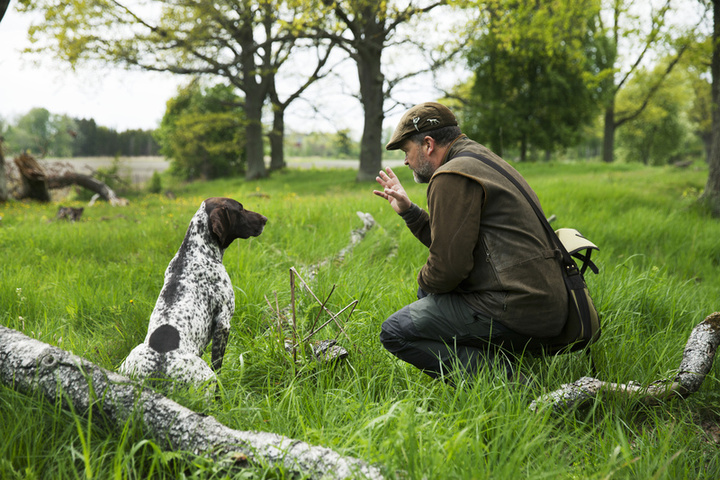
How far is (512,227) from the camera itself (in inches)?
97.3

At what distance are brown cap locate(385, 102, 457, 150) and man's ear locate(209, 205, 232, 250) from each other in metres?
1.40

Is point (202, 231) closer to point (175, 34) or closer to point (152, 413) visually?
point (152, 413)

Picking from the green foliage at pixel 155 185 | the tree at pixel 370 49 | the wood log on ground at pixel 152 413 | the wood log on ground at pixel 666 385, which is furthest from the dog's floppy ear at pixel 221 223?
the green foliage at pixel 155 185

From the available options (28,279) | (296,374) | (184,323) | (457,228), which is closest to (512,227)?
(457,228)

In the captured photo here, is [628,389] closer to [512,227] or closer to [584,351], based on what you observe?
[584,351]

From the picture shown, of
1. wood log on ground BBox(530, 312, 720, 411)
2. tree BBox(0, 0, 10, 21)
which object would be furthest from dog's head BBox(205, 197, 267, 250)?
tree BBox(0, 0, 10, 21)

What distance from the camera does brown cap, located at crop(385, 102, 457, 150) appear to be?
2.85m

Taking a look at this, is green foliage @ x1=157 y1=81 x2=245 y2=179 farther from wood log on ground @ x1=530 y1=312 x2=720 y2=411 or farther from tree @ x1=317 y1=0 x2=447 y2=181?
wood log on ground @ x1=530 y1=312 x2=720 y2=411

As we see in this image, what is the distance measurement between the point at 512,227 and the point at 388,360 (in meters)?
1.26

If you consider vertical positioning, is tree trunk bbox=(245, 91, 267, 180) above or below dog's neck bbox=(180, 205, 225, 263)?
above

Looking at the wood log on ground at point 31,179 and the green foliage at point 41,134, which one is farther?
the green foliage at point 41,134

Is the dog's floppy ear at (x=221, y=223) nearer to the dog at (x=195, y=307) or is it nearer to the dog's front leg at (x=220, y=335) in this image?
the dog at (x=195, y=307)

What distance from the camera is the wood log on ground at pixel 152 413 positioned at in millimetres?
1667

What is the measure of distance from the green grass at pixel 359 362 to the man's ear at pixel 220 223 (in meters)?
0.73
